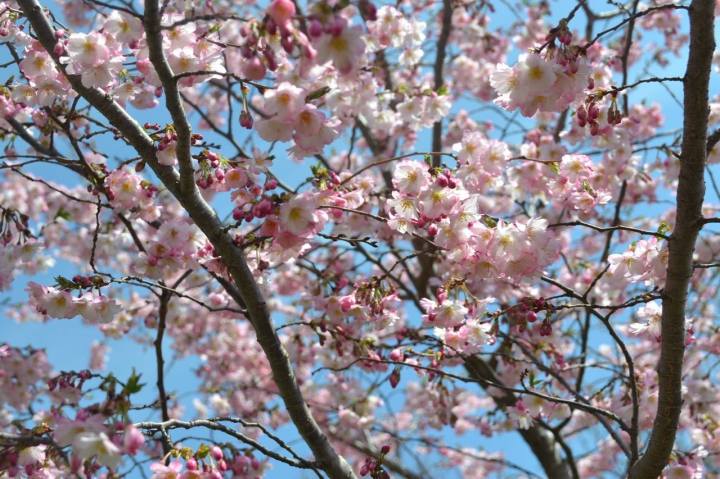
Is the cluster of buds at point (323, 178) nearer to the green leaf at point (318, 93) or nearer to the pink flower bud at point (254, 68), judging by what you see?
the green leaf at point (318, 93)

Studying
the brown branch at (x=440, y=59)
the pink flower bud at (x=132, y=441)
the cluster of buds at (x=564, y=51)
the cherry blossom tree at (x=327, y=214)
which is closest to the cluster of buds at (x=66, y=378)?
the cherry blossom tree at (x=327, y=214)

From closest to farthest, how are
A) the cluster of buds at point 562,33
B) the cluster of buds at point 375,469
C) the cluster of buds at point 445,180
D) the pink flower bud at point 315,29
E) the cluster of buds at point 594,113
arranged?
the pink flower bud at point 315,29 → the cluster of buds at point 562,33 → the cluster of buds at point 594,113 → the cluster of buds at point 445,180 → the cluster of buds at point 375,469

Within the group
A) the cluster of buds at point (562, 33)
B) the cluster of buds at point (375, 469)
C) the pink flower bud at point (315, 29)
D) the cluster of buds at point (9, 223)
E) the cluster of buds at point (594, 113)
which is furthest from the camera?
the cluster of buds at point (9, 223)

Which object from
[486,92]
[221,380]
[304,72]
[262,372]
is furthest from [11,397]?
[486,92]

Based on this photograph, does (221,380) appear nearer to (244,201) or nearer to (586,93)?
(244,201)

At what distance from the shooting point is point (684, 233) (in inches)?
87.0

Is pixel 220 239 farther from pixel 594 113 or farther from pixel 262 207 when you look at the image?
pixel 594 113

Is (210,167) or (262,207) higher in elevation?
(210,167)

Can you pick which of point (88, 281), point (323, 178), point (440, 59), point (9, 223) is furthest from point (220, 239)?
point (440, 59)

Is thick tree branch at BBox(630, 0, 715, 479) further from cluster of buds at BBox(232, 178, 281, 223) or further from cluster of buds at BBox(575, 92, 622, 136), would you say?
cluster of buds at BBox(232, 178, 281, 223)

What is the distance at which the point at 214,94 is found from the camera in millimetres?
7387

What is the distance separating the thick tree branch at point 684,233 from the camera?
2.01 metres

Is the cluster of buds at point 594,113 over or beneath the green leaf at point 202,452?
over

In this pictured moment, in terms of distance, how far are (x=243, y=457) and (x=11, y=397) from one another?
315 centimetres
